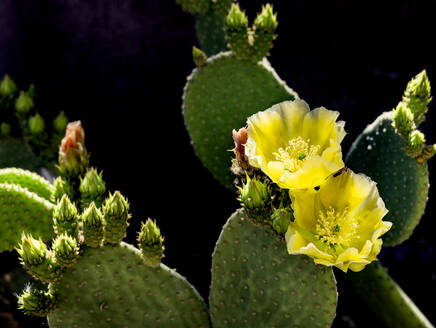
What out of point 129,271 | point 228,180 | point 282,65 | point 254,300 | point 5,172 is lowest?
point 254,300

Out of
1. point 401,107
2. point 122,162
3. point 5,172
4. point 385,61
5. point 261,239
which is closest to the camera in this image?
point 261,239

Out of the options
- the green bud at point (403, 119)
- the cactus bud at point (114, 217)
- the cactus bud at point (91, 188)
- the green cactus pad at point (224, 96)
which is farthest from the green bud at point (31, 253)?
the green bud at point (403, 119)

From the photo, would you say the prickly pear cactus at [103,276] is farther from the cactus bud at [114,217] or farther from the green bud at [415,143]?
the green bud at [415,143]

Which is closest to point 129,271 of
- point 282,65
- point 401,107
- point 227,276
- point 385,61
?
point 227,276

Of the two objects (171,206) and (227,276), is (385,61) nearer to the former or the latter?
(171,206)

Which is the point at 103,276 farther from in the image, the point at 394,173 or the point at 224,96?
the point at 394,173

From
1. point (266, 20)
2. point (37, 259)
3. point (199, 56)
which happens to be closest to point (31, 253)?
point (37, 259)
